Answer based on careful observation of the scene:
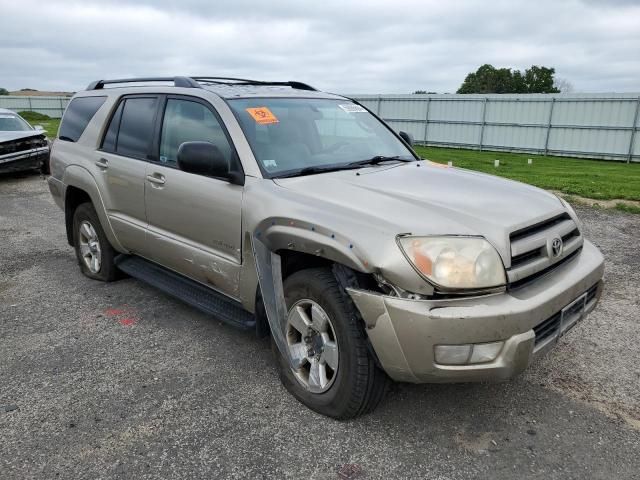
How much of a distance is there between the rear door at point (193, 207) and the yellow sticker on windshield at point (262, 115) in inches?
8.9

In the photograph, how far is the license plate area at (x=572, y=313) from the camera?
2.83 meters

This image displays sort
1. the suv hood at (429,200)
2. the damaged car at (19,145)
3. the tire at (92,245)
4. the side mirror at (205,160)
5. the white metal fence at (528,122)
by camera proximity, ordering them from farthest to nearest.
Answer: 1. the white metal fence at (528,122)
2. the damaged car at (19,145)
3. the tire at (92,245)
4. the side mirror at (205,160)
5. the suv hood at (429,200)

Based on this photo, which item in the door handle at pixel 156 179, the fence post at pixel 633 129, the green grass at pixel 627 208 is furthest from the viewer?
the fence post at pixel 633 129

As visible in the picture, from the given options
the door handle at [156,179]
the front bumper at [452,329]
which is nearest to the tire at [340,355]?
the front bumper at [452,329]

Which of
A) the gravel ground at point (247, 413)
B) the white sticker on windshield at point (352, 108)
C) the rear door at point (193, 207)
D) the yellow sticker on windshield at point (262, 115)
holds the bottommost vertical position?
the gravel ground at point (247, 413)

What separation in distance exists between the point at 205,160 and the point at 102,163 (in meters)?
1.84

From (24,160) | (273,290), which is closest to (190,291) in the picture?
(273,290)

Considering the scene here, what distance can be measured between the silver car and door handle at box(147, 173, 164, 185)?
0.05 ft

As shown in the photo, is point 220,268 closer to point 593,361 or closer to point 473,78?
point 593,361

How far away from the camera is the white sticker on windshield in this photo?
4.30 metres

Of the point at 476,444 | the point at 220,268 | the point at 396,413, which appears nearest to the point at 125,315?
the point at 220,268

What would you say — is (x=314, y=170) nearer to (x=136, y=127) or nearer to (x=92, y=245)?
(x=136, y=127)

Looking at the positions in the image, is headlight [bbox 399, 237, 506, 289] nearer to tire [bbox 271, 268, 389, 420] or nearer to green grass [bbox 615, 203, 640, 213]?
tire [bbox 271, 268, 389, 420]

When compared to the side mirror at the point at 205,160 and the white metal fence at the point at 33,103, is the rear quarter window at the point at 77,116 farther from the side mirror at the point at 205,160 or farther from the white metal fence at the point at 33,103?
the white metal fence at the point at 33,103
